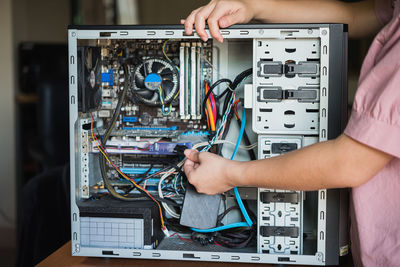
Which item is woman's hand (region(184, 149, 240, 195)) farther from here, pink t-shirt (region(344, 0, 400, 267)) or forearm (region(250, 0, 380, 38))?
forearm (region(250, 0, 380, 38))

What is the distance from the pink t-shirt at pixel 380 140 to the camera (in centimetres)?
85

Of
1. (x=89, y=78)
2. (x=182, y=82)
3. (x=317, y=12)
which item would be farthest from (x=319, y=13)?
(x=89, y=78)

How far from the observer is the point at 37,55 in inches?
144

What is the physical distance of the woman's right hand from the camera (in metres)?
1.18

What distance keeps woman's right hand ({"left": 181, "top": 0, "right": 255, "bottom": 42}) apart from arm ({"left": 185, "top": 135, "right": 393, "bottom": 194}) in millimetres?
319

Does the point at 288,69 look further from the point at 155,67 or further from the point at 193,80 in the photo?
the point at 155,67

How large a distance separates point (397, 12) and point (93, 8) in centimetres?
445

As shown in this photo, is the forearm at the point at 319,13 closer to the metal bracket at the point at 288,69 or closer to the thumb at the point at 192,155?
the metal bracket at the point at 288,69

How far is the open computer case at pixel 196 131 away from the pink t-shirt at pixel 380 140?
17 cm

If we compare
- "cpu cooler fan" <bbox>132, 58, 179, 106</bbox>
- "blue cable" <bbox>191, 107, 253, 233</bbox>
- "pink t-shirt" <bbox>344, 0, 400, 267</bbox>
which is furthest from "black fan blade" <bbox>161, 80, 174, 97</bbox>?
"pink t-shirt" <bbox>344, 0, 400, 267</bbox>

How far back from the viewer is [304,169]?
0.96 metres

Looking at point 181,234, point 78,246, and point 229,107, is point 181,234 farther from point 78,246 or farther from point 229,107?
point 229,107

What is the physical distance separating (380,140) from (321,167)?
0.42ft

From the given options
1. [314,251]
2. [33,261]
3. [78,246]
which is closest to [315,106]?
[314,251]
